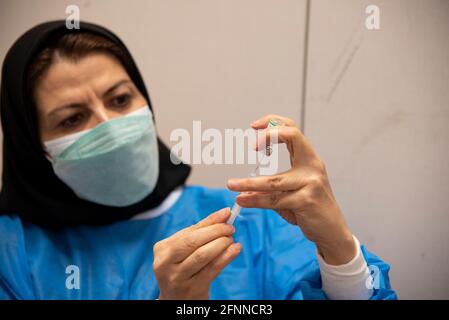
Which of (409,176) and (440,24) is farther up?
(440,24)

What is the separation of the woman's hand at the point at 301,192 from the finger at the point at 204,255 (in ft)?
0.22

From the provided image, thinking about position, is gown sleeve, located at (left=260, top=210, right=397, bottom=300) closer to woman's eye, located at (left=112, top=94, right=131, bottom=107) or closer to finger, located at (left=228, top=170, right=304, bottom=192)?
finger, located at (left=228, top=170, right=304, bottom=192)

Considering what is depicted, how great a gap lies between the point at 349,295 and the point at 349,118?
1.04 ft

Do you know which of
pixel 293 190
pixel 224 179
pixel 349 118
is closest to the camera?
pixel 293 190

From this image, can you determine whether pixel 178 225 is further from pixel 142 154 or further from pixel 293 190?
pixel 293 190

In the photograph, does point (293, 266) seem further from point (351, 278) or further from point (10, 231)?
point (10, 231)

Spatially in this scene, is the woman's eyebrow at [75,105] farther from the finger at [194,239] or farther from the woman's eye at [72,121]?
the finger at [194,239]

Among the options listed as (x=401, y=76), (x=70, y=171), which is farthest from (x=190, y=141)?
(x=401, y=76)

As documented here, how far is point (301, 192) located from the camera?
1.73ft

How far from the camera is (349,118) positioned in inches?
25.2

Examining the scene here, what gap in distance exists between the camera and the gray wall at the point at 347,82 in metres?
0.59

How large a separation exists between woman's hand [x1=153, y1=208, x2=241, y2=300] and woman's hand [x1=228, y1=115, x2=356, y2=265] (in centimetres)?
6
